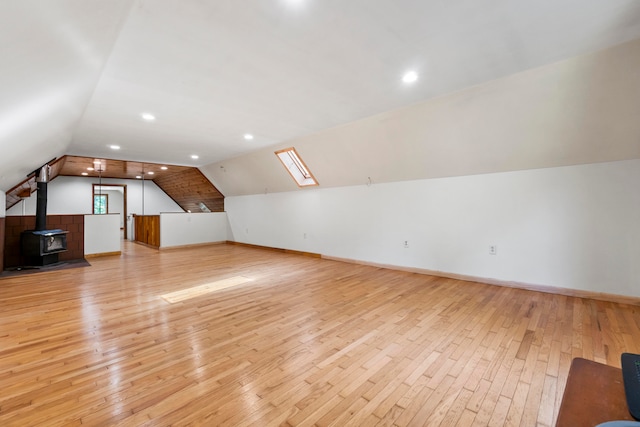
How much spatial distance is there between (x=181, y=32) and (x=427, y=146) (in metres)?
3.21

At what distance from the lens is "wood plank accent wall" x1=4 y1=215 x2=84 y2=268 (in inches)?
195

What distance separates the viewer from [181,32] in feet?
6.40

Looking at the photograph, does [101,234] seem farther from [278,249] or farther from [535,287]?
[535,287]

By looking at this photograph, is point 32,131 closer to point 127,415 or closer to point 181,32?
point 181,32

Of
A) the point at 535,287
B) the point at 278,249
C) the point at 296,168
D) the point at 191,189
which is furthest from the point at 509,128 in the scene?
the point at 191,189

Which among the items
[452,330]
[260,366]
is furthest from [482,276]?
[260,366]

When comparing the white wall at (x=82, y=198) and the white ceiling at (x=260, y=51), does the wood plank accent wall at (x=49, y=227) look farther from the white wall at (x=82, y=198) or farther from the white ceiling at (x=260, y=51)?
the white wall at (x=82, y=198)

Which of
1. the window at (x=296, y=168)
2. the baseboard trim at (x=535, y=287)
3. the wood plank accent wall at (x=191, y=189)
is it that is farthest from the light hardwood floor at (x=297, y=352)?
the wood plank accent wall at (x=191, y=189)

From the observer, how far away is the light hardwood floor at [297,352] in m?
1.49

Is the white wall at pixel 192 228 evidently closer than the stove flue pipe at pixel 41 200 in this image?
No

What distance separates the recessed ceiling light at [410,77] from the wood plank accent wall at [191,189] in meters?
6.97

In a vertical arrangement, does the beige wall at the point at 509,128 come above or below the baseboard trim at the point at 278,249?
above

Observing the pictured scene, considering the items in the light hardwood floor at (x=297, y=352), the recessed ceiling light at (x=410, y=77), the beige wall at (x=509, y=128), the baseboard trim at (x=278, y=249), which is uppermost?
the recessed ceiling light at (x=410, y=77)

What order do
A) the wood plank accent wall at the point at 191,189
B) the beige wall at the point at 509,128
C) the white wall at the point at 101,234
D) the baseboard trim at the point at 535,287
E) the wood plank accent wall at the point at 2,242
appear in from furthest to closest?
1. the wood plank accent wall at the point at 191,189
2. the white wall at the point at 101,234
3. the wood plank accent wall at the point at 2,242
4. the baseboard trim at the point at 535,287
5. the beige wall at the point at 509,128
